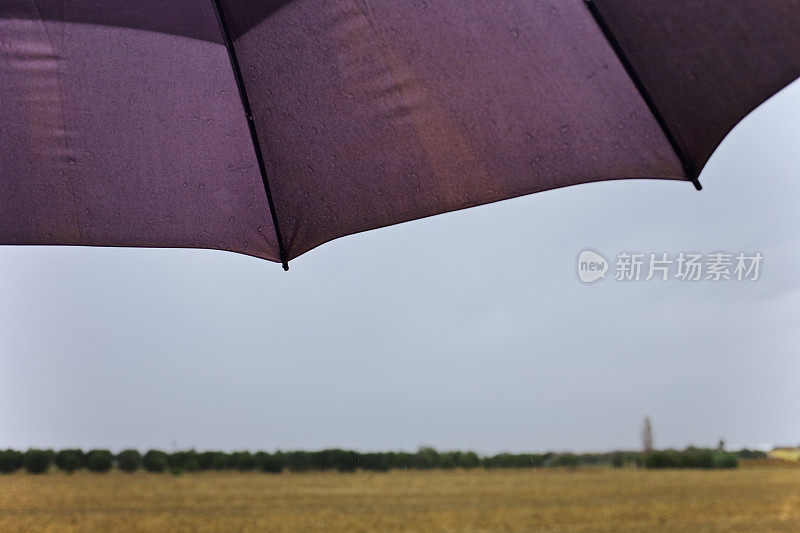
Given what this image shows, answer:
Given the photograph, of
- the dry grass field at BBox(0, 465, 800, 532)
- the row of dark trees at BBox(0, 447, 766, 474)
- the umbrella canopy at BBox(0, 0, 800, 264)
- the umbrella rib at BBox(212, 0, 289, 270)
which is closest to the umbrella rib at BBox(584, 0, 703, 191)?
the umbrella canopy at BBox(0, 0, 800, 264)

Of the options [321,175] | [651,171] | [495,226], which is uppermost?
[495,226]

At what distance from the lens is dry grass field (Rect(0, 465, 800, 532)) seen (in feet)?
87.2

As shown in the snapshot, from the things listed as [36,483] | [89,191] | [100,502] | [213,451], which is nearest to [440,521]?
[213,451]

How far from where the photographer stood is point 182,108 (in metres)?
1.60

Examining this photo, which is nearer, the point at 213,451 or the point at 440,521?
the point at 213,451

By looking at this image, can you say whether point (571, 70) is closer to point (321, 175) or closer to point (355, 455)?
point (321, 175)

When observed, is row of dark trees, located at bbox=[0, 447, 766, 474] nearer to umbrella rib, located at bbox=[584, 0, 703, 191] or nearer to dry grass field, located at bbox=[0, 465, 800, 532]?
dry grass field, located at bbox=[0, 465, 800, 532]

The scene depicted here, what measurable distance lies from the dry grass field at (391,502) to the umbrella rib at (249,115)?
82.1 feet

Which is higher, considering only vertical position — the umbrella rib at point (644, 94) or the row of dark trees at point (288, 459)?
the umbrella rib at point (644, 94)

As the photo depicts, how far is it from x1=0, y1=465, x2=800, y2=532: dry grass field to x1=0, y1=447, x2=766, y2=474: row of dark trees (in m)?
1.12

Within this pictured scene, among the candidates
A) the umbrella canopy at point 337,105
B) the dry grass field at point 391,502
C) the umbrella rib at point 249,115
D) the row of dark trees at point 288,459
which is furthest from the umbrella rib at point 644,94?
the row of dark trees at point 288,459

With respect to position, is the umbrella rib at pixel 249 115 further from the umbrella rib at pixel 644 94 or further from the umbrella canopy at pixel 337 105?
the umbrella rib at pixel 644 94

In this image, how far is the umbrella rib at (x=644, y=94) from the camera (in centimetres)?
125

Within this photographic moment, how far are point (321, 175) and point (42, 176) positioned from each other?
655 mm
